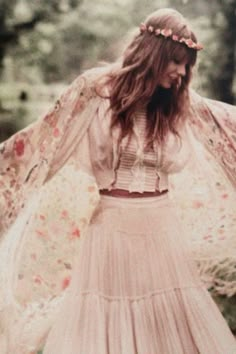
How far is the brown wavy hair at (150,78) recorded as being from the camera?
6.67 ft

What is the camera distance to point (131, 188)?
6.63 ft

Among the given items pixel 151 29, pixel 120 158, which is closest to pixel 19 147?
pixel 120 158

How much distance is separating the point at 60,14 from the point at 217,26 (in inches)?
23.3

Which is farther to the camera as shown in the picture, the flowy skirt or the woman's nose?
the woman's nose

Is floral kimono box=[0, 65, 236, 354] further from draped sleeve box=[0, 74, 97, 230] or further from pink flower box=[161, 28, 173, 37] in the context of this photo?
pink flower box=[161, 28, 173, 37]

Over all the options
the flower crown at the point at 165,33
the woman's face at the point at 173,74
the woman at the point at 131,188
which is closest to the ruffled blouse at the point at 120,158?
the woman at the point at 131,188

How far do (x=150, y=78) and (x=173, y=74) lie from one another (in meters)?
0.09

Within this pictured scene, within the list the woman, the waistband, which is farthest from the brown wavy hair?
the waistband

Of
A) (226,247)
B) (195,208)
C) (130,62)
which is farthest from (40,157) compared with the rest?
(226,247)

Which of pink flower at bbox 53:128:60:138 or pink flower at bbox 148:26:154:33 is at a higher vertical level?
pink flower at bbox 148:26:154:33

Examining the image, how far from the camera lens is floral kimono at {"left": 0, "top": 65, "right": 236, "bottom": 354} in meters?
1.94

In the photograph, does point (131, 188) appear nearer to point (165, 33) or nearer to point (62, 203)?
point (62, 203)

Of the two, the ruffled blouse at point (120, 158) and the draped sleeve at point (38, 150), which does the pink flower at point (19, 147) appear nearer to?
the draped sleeve at point (38, 150)

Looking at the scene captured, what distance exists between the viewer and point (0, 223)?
1993mm
